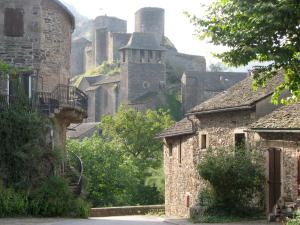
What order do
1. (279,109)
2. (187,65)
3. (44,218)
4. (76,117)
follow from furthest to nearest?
(187,65), (76,117), (279,109), (44,218)

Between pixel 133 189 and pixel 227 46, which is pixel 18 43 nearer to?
pixel 227 46

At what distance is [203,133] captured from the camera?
1117 inches

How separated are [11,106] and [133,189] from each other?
2217cm

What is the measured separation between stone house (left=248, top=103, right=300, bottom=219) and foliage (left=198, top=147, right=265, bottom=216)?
1.46 ft

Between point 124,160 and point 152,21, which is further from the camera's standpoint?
point 152,21

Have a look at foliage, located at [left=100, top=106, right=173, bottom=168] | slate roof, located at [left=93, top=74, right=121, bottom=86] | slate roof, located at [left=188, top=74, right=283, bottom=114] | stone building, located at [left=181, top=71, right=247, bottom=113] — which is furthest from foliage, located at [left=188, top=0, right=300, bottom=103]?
slate roof, located at [left=93, top=74, right=121, bottom=86]

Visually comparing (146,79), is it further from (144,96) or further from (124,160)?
(124,160)

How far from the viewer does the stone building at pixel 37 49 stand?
27000 millimetres

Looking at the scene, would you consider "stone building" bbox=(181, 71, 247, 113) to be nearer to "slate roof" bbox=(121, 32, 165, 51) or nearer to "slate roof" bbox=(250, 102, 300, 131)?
"slate roof" bbox=(121, 32, 165, 51)

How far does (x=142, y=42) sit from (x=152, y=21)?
21622 mm

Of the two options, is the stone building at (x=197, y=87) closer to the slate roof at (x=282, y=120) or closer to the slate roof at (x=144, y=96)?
the slate roof at (x=144, y=96)

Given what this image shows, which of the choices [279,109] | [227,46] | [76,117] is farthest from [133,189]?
[227,46]

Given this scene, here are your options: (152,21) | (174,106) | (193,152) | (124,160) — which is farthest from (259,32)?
(152,21)

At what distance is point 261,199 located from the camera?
2272cm
